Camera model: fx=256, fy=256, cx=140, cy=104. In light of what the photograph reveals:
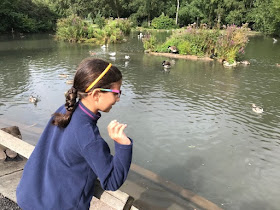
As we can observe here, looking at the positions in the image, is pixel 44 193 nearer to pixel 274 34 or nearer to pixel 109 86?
pixel 109 86

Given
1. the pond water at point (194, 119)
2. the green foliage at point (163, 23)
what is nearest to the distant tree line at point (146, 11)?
the green foliage at point (163, 23)

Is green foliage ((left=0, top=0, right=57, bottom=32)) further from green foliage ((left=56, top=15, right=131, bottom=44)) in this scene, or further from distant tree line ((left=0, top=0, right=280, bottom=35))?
green foliage ((left=56, top=15, right=131, bottom=44))

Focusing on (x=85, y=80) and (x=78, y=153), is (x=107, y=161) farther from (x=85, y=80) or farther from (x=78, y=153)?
(x=85, y=80)

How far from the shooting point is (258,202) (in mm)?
4371

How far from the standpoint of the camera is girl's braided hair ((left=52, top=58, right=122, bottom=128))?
1.51 metres

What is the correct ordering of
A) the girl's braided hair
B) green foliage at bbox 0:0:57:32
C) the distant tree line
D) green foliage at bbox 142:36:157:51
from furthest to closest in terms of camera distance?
the distant tree line
green foliage at bbox 0:0:57:32
green foliage at bbox 142:36:157:51
the girl's braided hair

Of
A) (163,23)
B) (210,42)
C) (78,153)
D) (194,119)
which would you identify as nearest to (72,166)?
(78,153)

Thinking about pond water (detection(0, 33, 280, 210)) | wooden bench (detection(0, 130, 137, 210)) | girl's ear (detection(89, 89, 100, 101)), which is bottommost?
pond water (detection(0, 33, 280, 210))

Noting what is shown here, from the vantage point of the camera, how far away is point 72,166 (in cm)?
150

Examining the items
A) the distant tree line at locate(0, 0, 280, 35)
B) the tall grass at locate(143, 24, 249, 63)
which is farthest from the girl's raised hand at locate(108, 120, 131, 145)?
the distant tree line at locate(0, 0, 280, 35)

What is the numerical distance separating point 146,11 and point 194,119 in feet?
151

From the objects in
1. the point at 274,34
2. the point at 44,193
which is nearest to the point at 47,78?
the point at 44,193

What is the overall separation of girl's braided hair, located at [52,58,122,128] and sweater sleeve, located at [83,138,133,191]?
0.87 feet

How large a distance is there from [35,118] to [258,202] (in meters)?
5.87
